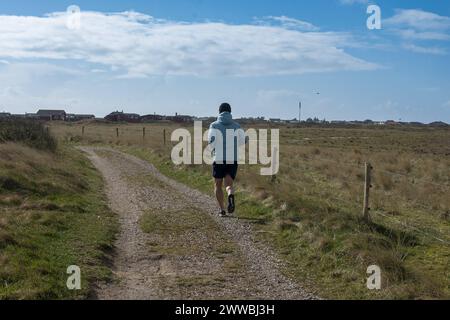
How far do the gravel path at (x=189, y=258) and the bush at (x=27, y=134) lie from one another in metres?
9.90

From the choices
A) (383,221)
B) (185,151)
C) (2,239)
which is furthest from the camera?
(185,151)

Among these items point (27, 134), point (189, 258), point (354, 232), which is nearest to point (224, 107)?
point (354, 232)

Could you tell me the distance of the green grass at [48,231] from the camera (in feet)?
18.6

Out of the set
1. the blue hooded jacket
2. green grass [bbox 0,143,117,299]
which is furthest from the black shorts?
green grass [bbox 0,143,117,299]

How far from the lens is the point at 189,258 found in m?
7.16

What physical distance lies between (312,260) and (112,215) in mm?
4729

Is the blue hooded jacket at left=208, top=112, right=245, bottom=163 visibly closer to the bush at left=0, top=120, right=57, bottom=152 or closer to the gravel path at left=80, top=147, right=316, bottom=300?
the gravel path at left=80, top=147, right=316, bottom=300

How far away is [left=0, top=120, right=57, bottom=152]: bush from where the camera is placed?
796 inches

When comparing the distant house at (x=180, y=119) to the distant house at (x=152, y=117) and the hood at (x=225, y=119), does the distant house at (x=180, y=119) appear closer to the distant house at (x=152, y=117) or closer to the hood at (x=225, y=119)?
the distant house at (x=152, y=117)

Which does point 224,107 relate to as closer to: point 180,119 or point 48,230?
point 48,230
